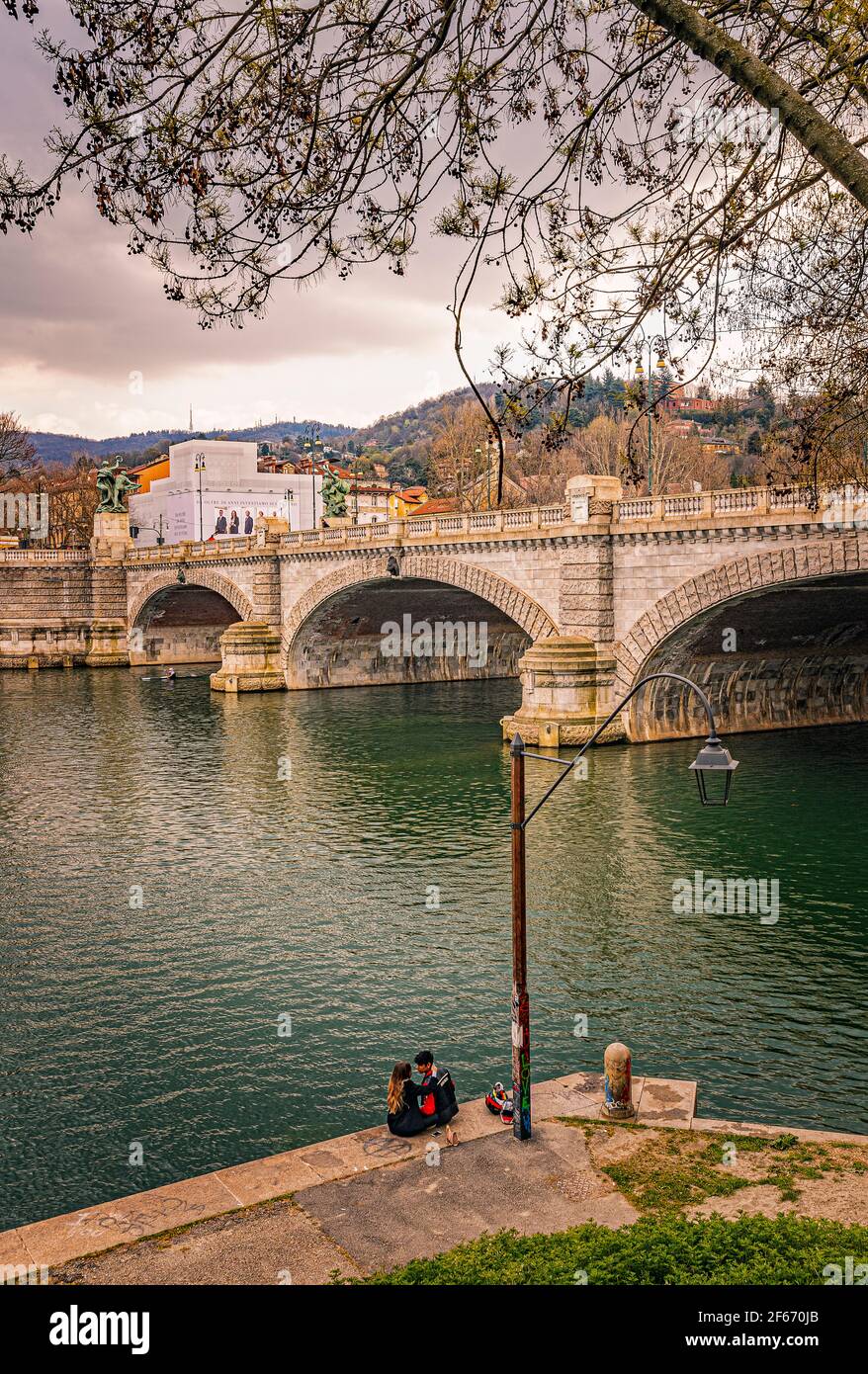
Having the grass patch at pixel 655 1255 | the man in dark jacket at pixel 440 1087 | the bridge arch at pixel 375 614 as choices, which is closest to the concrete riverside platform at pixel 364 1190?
the man in dark jacket at pixel 440 1087

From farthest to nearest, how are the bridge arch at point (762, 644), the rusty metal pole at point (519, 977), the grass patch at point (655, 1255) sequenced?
the bridge arch at point (762, 644) → the rusty metal pole at point (519, 977) → the grass patch at point (655, 1255)

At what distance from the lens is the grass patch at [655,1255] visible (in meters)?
8.37

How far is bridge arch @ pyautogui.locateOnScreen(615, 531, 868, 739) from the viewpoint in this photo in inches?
1252

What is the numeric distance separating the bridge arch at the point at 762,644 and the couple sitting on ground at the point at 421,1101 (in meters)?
21.3

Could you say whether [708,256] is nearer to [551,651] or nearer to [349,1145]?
[349,1145]

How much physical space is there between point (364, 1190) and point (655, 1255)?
10.7 feet

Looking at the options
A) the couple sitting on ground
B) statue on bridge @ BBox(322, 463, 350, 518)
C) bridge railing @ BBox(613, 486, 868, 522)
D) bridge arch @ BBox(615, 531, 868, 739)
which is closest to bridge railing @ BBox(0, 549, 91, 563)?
→ statue on bridge @ BBox(322, 463, 350, 518)

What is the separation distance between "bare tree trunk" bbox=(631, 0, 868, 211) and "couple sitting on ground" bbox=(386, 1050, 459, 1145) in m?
9.33

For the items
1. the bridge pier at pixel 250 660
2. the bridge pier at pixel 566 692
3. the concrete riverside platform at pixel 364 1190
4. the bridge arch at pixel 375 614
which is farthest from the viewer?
the bridge pier at pixel 250 660

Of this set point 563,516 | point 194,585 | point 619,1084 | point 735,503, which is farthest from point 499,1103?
point 194,585

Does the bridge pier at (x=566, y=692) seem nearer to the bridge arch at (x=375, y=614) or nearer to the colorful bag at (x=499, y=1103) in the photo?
the bridge arch at (x=375, y=614)

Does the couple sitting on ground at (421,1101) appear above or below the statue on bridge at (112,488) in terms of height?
below

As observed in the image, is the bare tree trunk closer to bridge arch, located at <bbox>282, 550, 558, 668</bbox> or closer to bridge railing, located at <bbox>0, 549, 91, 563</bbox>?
bridge arch, located at <bbox>282, 550, 558, 668</bbox>
